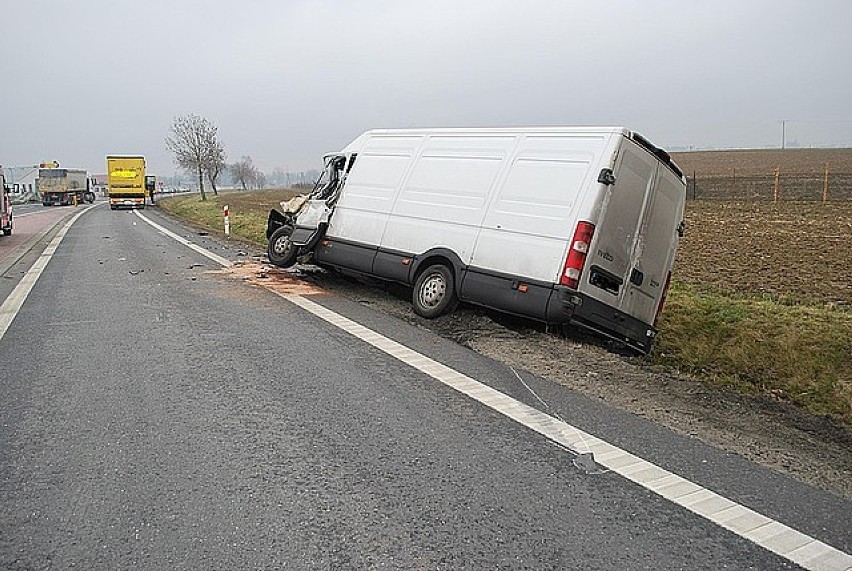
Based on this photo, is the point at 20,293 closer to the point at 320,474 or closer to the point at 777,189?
the point at 320,474

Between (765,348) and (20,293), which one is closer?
(765,348)

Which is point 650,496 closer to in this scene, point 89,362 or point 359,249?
point 89,362

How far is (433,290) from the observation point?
29.1 feet

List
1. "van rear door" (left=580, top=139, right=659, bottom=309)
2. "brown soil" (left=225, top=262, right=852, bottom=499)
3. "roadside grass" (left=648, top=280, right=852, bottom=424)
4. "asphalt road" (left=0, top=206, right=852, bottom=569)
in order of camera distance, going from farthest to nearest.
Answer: "van rear door" (left=580, top=139, right=659, bottom=309)
"roadside grass" (left=648, top=280, right=852, bottom=424)
"brown soil" (left=225, top=262, right=852, bottom=499)
"asphalt road" (left=0, top=206, right=852, bottom=569)

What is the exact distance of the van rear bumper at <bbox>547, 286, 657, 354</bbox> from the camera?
7379mm

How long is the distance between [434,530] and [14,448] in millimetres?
2668

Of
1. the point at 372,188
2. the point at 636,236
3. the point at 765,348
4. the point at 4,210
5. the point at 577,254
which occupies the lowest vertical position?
the point at 765,348

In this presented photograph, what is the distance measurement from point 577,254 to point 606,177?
0.79 meters

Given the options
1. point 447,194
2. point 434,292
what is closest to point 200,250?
point 447,194

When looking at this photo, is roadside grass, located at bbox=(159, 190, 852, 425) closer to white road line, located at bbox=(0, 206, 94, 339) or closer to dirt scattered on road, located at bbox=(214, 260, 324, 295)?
dirt scattered on road, located at bbox=(214, 260, 324, 295)

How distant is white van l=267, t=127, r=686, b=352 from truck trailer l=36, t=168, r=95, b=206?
59617 mm

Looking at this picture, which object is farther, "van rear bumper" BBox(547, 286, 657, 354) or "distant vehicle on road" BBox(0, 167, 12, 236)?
"distant vehicle on road" BBox(0, 167, 12, 236)

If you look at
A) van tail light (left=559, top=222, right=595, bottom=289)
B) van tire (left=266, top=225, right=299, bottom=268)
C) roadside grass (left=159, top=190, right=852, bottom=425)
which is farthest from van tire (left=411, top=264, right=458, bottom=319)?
van tire (left=266, top=225, right=299, bottom=268)

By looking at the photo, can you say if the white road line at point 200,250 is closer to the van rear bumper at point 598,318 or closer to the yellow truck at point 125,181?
the van rear bumper at point 598,318
